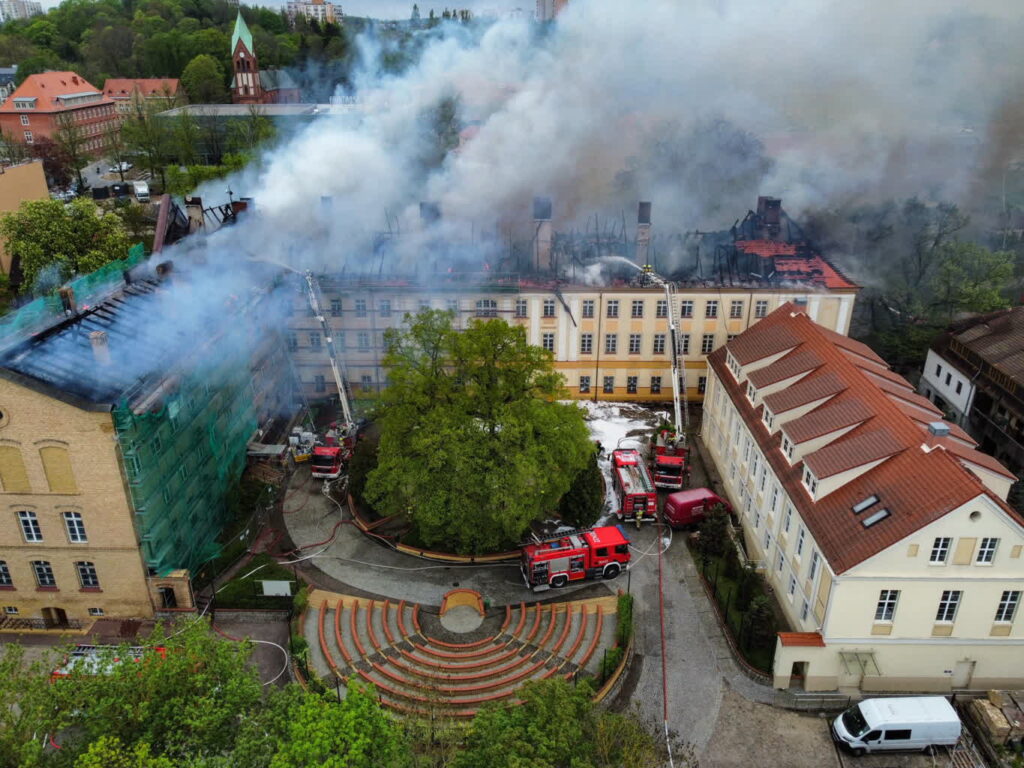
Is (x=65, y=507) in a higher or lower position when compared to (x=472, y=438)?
lower

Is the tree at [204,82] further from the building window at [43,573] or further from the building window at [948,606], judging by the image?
the building window at [948,606]

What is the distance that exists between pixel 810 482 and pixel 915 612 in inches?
217

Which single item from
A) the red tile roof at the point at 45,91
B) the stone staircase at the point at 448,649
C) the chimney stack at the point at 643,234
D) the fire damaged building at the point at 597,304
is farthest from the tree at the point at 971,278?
the red tile roof at the point at 45,91

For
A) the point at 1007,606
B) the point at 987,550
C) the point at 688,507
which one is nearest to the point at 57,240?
the point at 688,507

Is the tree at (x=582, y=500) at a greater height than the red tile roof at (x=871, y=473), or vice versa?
the red tile roof at (x=871, y=473)

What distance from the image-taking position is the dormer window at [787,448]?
30.9 metres

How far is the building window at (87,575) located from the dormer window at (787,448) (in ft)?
88.1

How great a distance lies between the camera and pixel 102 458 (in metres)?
27.3

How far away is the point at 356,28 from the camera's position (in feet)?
386

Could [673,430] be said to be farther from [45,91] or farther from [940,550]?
[45,91]

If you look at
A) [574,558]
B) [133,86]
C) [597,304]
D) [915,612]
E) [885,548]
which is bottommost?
[574,558]

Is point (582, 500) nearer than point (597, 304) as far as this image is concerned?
Yes

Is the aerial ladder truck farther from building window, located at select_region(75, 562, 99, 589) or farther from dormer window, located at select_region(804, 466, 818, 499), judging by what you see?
building window, located at select_region(75, 562, 99, 589)

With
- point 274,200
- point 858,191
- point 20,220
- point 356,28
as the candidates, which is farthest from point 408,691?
point 356,28
